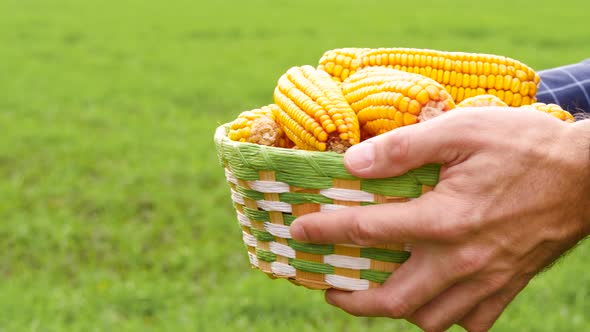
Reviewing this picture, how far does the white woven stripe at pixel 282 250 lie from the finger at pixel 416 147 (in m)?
0.23

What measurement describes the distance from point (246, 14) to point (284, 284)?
964cm

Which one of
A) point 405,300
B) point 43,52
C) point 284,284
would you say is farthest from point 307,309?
point 43,52

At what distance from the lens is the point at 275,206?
4.35 ft

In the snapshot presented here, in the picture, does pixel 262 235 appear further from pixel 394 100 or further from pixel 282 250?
pixel 394 100

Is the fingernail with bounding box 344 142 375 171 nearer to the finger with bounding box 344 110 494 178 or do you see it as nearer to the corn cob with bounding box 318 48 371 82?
the finger with bounding box 344 110 494 178

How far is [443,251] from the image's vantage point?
1239 mm

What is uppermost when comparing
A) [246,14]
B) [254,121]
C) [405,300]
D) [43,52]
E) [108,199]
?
[254,121]

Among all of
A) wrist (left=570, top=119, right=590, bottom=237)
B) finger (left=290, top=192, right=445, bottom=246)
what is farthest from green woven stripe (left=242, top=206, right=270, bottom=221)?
wrist (left=570, top=119, right=590, bottom=237)

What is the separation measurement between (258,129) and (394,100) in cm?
28

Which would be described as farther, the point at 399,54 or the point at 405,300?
the point at 399,54

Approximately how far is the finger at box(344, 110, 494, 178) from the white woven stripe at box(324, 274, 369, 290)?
0.73 ft

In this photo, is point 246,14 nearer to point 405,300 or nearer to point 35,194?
point 35,194

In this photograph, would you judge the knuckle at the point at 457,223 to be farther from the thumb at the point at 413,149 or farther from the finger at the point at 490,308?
the finger at the point at 490,308

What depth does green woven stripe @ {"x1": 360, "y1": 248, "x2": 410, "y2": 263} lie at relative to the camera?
1300 millimetres
